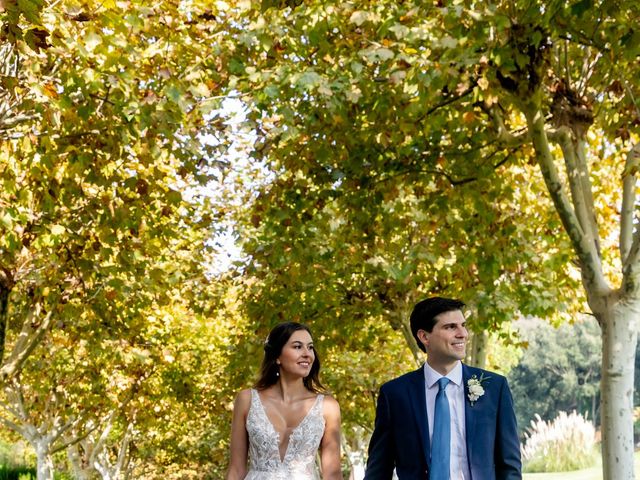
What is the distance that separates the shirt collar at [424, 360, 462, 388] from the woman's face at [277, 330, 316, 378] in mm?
1383

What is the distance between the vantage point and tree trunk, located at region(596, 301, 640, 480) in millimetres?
11242

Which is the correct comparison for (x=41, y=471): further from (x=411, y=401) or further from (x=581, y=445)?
(x=411, y=401)

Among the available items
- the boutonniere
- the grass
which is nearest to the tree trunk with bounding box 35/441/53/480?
the grass

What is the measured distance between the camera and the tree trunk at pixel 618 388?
11242mm

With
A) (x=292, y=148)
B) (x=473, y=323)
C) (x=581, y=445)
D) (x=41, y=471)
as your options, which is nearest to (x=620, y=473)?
(x=473, y=323)

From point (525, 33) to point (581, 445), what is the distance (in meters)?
22.4

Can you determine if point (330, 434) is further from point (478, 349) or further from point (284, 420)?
point (478, 349)

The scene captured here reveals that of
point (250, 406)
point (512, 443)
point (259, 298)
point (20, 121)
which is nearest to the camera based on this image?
point (512, 443)

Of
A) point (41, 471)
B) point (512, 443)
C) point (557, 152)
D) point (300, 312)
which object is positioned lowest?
point (512, 443)

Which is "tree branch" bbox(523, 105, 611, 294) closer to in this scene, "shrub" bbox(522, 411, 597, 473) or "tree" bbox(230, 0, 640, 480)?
"tree" bbox(230, 0, 640, 480)

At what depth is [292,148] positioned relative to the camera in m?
13.5

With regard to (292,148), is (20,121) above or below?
below

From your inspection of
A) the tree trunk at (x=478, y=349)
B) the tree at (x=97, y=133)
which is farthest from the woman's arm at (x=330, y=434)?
the tree trunk at (x=478, y=349)

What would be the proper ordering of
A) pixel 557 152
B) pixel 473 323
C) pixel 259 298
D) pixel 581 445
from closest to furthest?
1. pixel 473 323
2. pixel 259 298
3. pixel 557 152
4. pixel 581 445
